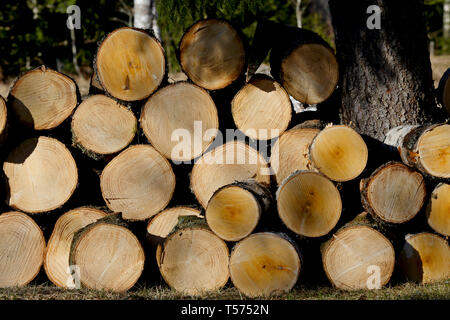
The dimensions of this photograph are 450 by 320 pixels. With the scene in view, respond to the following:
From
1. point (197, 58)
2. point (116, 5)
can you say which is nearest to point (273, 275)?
point (197, 58)

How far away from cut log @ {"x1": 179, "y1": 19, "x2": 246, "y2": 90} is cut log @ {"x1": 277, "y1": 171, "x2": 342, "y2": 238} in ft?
2.82

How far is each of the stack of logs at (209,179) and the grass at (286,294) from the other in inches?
3.9

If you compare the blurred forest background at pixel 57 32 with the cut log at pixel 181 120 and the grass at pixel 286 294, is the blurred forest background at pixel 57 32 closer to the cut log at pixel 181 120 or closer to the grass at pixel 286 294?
the cut log at pixel 181 120

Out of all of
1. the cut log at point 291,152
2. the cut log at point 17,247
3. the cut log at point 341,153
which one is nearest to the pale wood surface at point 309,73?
the cut log at point 291,152

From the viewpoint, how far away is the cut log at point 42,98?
4027 mm

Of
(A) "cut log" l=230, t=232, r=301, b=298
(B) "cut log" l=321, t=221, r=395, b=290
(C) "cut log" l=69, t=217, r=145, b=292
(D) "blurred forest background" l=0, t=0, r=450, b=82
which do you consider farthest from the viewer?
(D) "blurred forest background" l=0, t=0, r=450, b=82

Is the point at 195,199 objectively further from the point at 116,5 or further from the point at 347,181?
the point at 116,5

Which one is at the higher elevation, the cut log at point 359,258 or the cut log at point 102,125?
the cut log at point 102,125

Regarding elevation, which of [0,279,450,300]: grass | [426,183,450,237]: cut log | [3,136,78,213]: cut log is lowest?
[0,279,450,300]: grass

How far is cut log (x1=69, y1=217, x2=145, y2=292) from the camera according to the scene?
3.79 meters

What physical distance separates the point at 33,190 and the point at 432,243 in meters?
2.78

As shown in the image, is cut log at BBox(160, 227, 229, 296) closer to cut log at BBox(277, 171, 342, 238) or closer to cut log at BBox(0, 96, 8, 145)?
cut log at BBox(277, 171, 342, 238)

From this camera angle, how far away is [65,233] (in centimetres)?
409

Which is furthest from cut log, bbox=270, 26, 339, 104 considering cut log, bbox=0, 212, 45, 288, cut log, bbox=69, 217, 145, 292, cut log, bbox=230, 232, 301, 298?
cut log, bbox=0, 212, 45, 288
